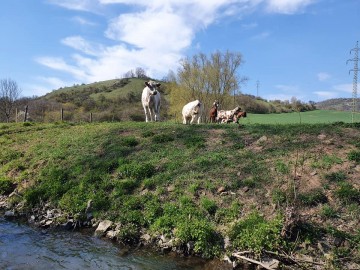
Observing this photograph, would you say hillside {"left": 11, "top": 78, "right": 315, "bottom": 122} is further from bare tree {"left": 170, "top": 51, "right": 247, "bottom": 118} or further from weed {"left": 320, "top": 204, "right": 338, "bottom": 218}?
weed {"left": 320, "top": 204, "right": 338, "bottom": 218}

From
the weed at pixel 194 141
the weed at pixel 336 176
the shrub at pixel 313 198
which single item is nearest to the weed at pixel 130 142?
the weed at pixel 194 141

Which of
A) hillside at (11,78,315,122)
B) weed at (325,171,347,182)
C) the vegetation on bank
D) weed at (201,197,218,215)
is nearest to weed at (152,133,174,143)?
the vegetation on bank

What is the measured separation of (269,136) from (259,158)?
7.91 feet

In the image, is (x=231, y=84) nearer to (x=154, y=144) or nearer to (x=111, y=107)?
(x=111, y=107)

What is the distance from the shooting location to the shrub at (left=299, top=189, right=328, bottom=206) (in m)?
11.1

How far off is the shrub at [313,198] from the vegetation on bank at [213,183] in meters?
0.03

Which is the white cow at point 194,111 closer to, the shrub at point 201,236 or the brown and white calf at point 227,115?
the brown and white calf at point 227,115

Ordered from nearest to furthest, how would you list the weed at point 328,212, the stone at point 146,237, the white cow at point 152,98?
the weed at point 328,212 < the stone at point 146,237 < the white cow at point 152,98

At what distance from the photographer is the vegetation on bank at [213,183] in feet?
32.8

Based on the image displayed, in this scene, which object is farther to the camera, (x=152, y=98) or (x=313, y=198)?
(x=152, y=98)

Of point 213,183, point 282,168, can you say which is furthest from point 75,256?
point 282,168

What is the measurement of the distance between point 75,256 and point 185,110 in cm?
1722

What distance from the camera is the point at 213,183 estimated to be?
41.5ft

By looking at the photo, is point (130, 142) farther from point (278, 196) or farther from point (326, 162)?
point (326, 162)
